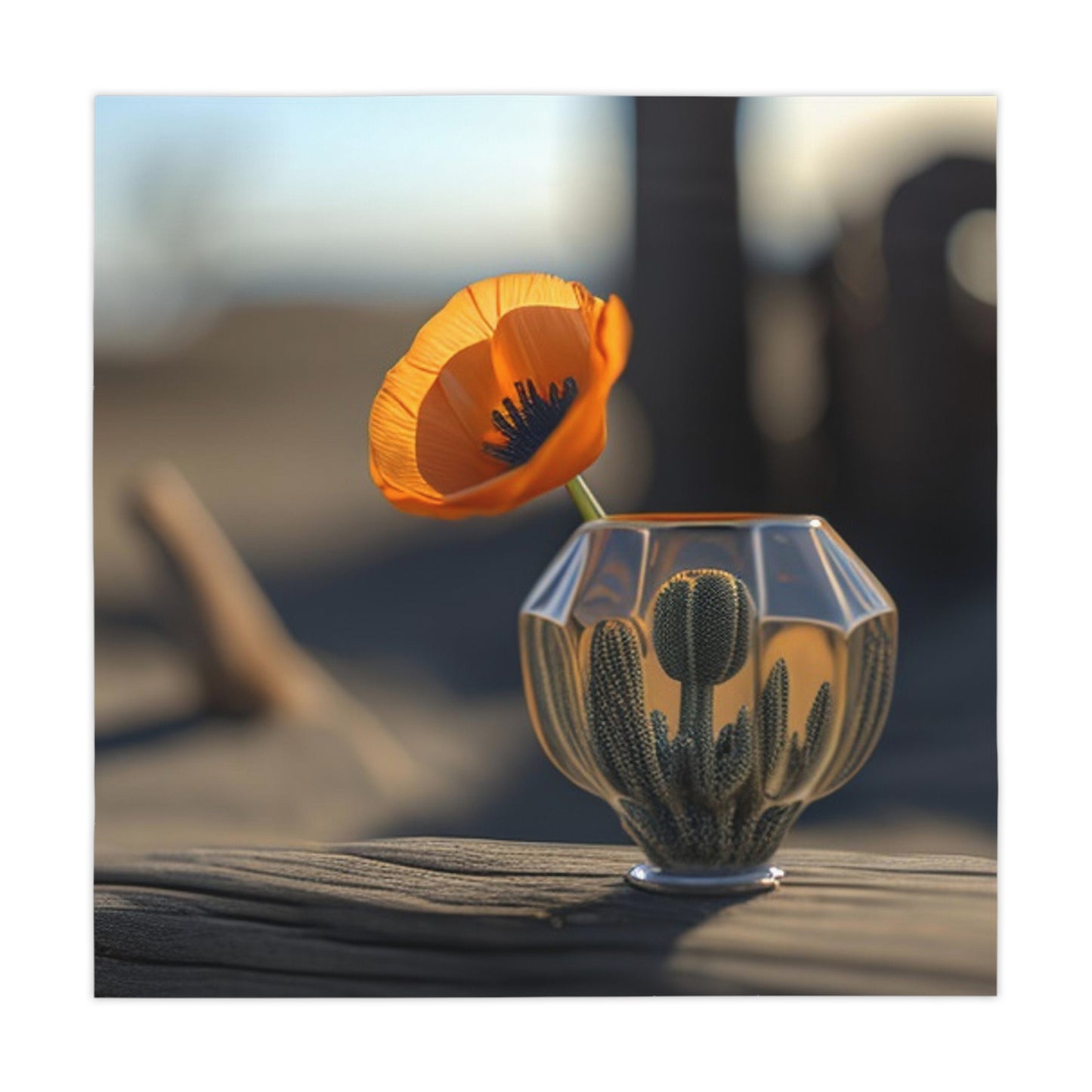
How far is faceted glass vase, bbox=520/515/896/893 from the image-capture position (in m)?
1.14

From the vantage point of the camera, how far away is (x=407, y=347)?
4.82 feet

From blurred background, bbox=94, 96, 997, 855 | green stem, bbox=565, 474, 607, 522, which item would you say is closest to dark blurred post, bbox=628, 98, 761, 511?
blurred background, bbox=94, 96, 997, 855

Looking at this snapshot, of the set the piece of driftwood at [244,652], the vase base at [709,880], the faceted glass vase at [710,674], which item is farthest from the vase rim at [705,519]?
the piece of driftwood at [244,652]

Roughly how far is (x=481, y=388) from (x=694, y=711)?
0.83 feet

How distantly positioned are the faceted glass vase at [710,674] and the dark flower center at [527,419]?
7 centimetres

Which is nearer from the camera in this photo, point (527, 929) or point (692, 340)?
point (527, 929)

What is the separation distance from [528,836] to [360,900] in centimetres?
25

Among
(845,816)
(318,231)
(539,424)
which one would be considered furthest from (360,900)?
(318,231)

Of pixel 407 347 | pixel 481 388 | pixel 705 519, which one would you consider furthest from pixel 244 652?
pixel 705 519

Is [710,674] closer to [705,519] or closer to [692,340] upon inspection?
[705,519]

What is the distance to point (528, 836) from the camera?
1.47 meters

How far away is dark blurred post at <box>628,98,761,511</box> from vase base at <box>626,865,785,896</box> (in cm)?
38

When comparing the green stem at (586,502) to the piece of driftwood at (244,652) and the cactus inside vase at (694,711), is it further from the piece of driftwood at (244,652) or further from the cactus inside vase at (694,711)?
the piece of driftwood at (244,652)

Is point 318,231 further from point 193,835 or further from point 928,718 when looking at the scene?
point 928,718
